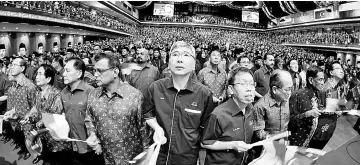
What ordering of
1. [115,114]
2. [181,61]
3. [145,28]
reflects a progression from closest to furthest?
[181,61], [115,114], [145,28]

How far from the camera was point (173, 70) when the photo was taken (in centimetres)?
205

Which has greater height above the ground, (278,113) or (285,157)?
(278,113)

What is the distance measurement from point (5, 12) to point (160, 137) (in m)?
11.7

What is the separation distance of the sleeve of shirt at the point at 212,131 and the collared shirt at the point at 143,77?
7.63 ft

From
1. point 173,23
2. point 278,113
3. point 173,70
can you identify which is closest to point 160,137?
point 173,70

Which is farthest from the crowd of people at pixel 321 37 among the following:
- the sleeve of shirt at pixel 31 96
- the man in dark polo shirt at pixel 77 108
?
the man in dark polo shirt at pixel 77 108

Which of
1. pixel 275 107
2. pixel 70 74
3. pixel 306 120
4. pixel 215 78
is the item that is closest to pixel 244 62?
pixel 215 78

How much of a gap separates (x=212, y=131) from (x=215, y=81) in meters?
2.29

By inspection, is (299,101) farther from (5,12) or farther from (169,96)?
(5,12)

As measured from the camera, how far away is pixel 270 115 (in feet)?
8.47

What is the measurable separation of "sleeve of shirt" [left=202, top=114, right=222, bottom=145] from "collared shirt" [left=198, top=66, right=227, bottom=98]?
2.19 meters

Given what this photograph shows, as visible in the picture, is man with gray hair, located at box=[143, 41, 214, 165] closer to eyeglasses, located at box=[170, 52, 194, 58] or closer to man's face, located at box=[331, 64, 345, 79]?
eyeglasses, located at box=[170, 52, 194, 58]

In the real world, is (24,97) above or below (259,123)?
above

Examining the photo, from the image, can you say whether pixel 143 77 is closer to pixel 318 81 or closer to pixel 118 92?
pixel 118 92
